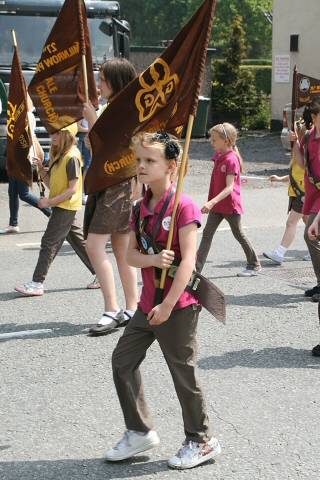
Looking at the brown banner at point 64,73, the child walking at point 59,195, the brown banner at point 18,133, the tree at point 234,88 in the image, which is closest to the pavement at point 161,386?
the child walking at point 59,195

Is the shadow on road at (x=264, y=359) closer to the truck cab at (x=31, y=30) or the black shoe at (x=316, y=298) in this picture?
the black shoe at (x=316, y=298)

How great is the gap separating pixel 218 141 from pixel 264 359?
2.76 meters

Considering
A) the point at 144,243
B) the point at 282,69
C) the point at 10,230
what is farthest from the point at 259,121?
the point at 144,243

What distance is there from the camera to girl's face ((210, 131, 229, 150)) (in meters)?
7.95

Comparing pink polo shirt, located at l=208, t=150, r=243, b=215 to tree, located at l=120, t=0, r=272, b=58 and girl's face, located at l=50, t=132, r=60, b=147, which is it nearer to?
girl's face, located at l=50, t=132, r=60, b=147

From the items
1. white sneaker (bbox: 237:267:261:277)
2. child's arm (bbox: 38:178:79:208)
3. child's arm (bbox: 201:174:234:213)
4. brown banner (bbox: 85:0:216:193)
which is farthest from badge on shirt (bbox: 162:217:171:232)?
white sneaker (bbox: 237:267:261:277)

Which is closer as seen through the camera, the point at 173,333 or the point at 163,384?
the point at 173,333

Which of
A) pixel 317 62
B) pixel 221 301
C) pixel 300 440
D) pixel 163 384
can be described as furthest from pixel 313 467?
pixel 317 62

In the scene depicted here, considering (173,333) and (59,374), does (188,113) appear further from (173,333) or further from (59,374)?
(59,374)

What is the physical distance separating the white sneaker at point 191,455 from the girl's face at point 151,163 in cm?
122

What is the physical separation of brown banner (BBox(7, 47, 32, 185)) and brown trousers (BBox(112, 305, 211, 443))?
12.4 feet

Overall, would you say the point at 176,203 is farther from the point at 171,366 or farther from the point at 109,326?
the point at 109,326

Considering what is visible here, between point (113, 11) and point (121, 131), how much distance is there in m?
11.0

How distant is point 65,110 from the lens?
656 cm
